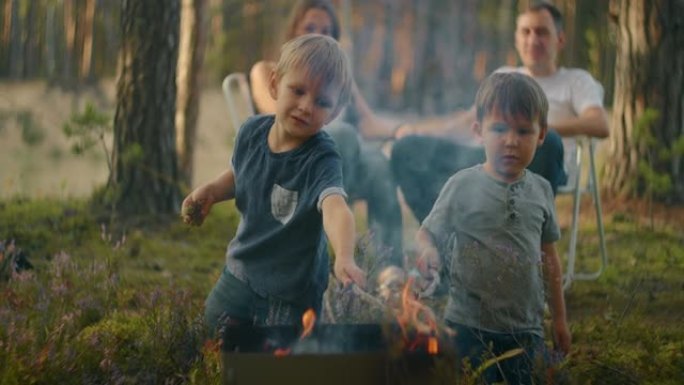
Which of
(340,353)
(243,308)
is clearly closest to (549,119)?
(243,308)

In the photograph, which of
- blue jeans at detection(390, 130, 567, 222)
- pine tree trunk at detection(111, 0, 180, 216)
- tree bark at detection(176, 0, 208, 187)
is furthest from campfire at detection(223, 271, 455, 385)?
tree bark at detection(176, 0, 208, 187)

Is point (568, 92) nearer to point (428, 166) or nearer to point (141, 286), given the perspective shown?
point (428, 166)

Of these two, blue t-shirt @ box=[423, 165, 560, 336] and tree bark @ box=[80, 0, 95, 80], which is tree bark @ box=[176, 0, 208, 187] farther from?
blue t-shirt @ box=[423, 165, 560, 336]

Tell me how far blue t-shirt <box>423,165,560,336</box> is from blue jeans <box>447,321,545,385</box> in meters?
0.03

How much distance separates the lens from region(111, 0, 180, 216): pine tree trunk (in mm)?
8016

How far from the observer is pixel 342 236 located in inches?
155

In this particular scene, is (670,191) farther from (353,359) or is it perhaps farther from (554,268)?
(353,359)

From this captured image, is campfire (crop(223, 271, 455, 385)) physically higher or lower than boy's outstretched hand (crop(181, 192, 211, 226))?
lower

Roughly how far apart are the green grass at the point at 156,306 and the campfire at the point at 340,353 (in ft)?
2.53

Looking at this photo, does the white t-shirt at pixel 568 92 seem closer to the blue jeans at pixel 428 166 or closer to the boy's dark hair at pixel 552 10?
the boy's dark hair at pixel 552 10

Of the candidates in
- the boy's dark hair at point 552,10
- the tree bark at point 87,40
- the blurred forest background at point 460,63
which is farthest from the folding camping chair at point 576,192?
the tree bark at point 87,40

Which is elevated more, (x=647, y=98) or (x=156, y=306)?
(x=647, y=98)

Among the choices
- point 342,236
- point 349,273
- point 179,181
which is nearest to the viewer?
point 349,273

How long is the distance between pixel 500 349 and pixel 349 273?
0.92 metres
